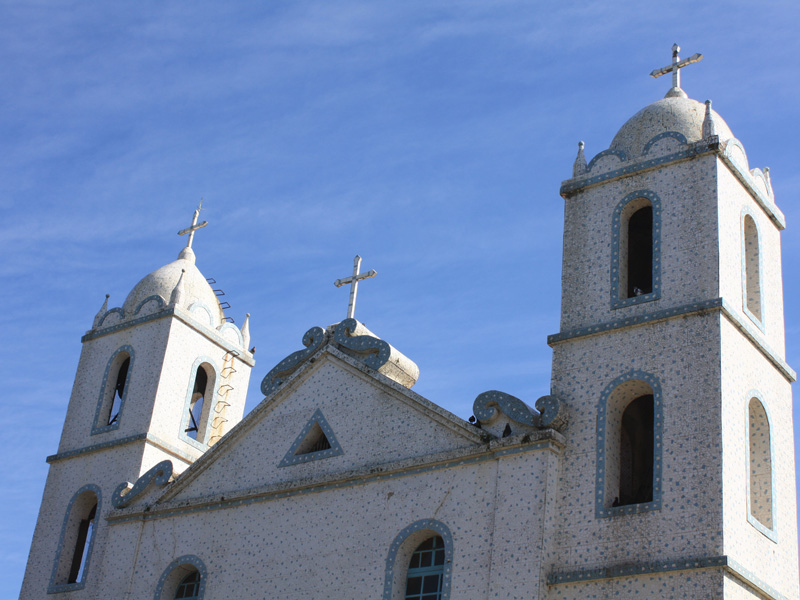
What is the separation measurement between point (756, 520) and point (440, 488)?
14.0 ft

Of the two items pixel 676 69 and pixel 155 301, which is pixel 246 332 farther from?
pixel 676 69

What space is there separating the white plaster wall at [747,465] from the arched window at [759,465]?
0.09m

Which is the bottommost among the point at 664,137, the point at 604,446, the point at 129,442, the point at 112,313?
the point at 604,446

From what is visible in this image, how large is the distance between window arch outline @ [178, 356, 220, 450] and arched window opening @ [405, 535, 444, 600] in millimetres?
7312

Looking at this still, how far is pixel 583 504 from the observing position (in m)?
16.0

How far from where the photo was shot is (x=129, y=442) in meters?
22.2

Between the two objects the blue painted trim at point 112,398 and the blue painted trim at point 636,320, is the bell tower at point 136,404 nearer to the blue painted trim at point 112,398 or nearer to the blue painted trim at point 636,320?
the blue painted trim at point 112,398

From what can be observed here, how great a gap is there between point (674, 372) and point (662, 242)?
225cm

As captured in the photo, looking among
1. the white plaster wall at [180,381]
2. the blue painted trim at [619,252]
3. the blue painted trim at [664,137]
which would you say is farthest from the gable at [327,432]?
the blue painted trim at [664,137]

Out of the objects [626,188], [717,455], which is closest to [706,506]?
[717,455]

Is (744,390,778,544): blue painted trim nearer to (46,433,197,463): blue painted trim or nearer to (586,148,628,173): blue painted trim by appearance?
(586,148,628,173): blue painted trim

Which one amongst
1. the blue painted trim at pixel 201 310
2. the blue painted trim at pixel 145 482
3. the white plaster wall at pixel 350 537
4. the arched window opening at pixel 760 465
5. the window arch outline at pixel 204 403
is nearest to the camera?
the white plaster wall at pixel 350 537

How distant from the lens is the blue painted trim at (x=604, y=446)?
1555 cm

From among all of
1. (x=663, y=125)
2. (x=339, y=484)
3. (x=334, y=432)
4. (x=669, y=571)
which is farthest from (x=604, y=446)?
(x=663, y=125)
